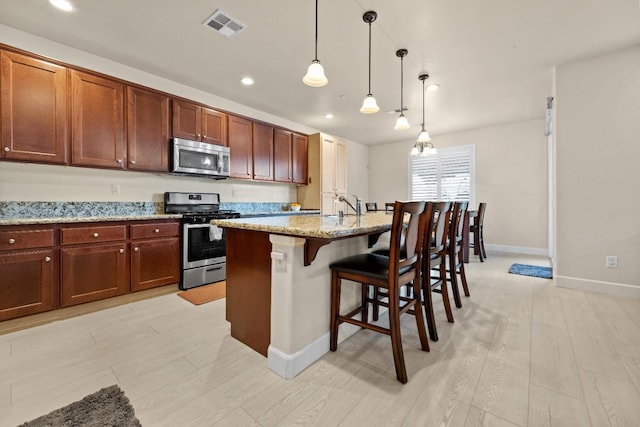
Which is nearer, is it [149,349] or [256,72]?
[149,349]

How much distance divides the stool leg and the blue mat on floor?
326 cm

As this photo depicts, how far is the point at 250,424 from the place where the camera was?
1.23 m

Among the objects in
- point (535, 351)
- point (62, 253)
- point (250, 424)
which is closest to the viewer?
point (250, 424)

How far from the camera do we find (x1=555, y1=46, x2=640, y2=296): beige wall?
9.23 ft

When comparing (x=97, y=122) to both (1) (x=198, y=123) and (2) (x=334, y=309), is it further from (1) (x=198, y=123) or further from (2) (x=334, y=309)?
(2) (x=334, y=309)

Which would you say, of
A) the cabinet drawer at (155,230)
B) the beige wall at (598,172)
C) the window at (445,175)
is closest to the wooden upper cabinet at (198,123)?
the cabinet drawer at (155,230)

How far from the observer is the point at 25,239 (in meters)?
2.21

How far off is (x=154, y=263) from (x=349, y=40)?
10.1 feet

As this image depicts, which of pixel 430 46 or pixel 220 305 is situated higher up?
pixel 430 46

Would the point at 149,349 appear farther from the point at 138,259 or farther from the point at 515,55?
the point at 515,55

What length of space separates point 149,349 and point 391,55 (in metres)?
3.43

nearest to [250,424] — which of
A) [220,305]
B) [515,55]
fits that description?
[220,305]

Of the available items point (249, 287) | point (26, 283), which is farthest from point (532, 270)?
point (26, 283)

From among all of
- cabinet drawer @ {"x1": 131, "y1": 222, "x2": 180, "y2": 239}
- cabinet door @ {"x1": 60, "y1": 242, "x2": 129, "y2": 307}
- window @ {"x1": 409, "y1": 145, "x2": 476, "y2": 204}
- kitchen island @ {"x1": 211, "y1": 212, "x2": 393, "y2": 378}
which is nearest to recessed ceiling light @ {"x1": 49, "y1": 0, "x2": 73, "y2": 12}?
cabinet drawer @ {"x1": 131, "y1": 222, "x2": 180, "y2": 239}
